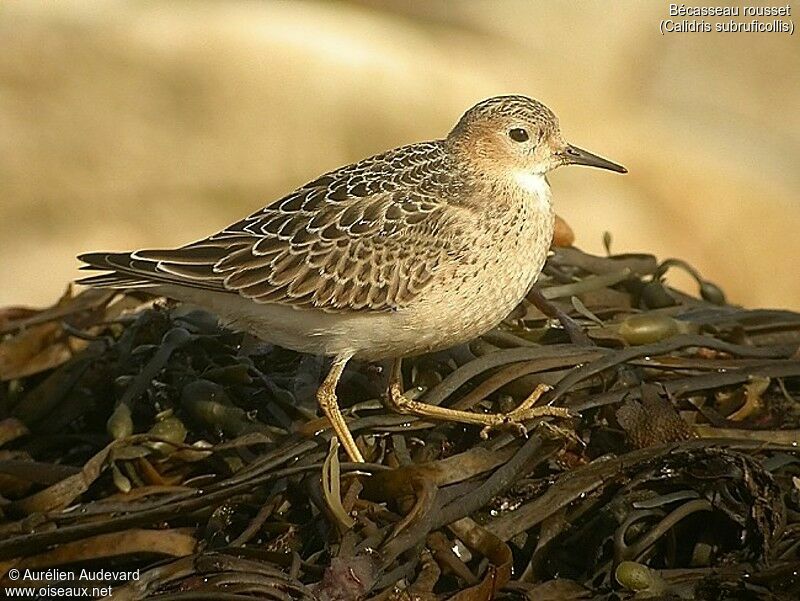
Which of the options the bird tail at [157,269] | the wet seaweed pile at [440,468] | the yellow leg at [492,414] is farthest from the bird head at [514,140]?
the bird tail at [157,269]

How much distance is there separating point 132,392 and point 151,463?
35 cm

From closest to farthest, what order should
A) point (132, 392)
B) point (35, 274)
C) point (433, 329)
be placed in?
point (433, 329) → point (132, 392) → point (35, 274)

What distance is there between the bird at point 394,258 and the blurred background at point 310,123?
9.87 ft

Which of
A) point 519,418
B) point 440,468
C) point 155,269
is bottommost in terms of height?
point 440,468

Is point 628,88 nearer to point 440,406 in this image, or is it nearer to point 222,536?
point 440,406

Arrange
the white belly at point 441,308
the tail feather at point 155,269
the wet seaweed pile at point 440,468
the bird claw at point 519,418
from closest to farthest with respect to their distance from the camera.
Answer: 1. the wet seaweed pile at point 440,468
2. the bird claw at point 519,418
3. the white belly at point 441,308
4. the tail feather at point 155,269

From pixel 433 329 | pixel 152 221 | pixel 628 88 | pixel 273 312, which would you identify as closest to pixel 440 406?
pixel 433 329

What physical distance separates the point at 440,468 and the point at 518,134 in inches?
49.1

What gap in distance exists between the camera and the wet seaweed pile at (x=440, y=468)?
3.27 meters

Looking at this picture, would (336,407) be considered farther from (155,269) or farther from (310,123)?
(310,123)

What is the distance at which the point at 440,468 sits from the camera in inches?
136

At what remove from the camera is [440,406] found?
12.4 feet

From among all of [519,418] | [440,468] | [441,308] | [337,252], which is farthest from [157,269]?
[519,418]

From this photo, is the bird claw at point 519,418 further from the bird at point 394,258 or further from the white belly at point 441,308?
the white belly at point 441,308
